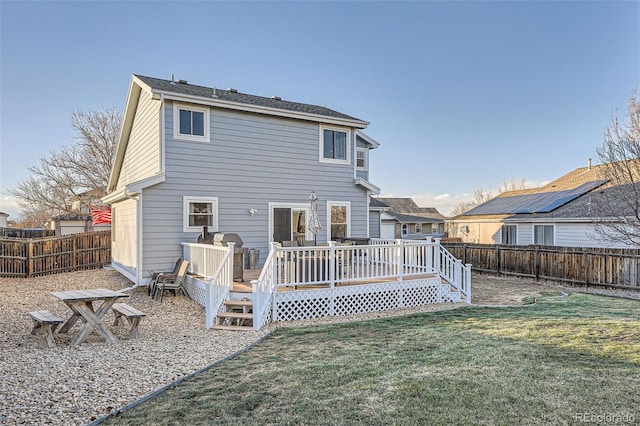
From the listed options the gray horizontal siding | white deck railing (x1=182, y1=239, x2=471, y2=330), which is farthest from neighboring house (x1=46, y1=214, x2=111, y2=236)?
white deck railing (x1=182, y1=239, x2=471, y2=330)

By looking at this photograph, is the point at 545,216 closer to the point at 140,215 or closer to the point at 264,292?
the point at 264,292

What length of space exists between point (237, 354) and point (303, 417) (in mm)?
2350

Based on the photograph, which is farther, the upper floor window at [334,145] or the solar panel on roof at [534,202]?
the solar panel on roof at [534,202]

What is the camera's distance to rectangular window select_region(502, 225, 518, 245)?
2020cm

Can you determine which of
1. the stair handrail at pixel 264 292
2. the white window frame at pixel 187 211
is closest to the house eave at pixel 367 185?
the white window frame at pixel 187 211

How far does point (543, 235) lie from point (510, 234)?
244 centimetres

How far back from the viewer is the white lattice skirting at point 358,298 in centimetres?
786

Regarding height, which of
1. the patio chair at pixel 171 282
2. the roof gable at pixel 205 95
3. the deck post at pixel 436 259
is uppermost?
the roof gable at pixel 205 95

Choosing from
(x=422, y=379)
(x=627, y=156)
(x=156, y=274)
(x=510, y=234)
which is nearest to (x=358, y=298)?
(x=422, y=379)

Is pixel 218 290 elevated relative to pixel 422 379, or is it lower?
elevated

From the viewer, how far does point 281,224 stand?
12.2 metres

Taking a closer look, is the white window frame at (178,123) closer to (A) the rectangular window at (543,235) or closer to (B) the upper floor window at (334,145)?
(B) the upper floor window at (334,145)

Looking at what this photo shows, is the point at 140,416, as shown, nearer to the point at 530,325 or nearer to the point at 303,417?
the point at 303,417

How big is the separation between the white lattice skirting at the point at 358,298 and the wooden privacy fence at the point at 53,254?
11247mm
